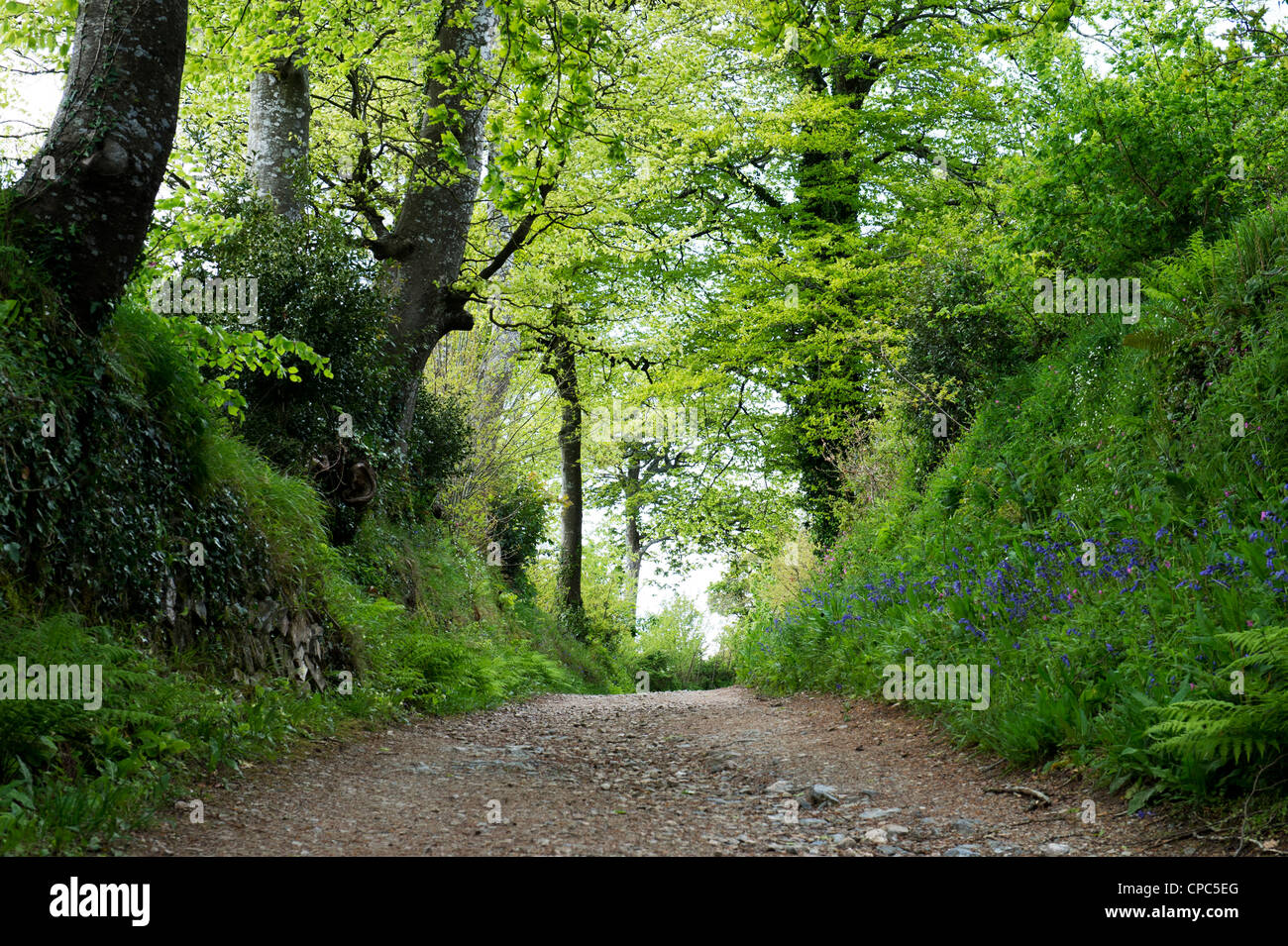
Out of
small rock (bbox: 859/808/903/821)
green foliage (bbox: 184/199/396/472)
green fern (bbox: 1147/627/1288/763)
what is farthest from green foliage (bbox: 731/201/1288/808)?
green foliage (bbox: 184/199/396/472)

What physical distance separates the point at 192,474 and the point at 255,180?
615cm

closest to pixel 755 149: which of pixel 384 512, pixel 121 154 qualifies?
pixel 384 512

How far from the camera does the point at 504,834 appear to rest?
4.55 metres

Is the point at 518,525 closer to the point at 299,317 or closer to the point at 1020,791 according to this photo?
the point at 299,317

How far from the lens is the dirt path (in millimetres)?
4398

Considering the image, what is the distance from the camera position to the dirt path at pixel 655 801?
440 cm

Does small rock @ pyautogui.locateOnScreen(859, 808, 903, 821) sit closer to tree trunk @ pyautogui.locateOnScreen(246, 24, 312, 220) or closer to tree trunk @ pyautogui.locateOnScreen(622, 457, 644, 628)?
tree trunk @ pyautogui.locateOnScreen(246, 24, 312, 220)

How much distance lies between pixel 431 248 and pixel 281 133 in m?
2.26

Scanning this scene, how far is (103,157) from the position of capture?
5.62 meters

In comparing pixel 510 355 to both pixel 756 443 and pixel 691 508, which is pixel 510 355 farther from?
pixel 691 508

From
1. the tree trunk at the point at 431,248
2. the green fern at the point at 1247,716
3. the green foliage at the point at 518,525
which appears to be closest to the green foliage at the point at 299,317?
the tree trunk at the point at 431,248

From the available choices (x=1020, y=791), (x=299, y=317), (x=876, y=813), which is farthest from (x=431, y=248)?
(x=1020, y=791)

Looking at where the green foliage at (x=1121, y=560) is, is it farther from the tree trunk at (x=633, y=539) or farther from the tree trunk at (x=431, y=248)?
the tree trunk at (x=633, y=539)

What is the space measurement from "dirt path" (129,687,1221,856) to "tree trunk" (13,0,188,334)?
10.9 ft
